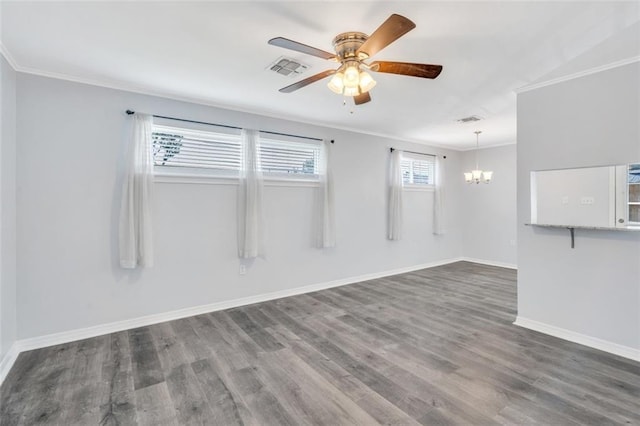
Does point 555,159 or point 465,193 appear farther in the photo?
point 465,193

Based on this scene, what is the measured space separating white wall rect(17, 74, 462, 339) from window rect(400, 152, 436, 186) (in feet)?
5.92

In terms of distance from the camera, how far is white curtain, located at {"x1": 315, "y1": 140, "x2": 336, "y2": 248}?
473 centimetres

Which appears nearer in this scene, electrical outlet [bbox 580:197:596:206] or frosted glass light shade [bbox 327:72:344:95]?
frosted glass light shade [bbox 327:72:344:95]

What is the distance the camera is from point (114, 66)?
9.30 ft

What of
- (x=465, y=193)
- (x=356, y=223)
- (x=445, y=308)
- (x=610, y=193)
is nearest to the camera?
(x=610, y=193)

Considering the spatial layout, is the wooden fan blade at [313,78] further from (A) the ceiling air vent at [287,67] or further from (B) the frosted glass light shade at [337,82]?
(A) the ceiling air vent at [287,67]

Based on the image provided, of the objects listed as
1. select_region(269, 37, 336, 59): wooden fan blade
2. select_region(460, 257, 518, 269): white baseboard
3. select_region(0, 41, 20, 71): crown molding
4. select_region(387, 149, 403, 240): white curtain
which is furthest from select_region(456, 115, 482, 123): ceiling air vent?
select_region(0, 41, 20, 71): crown molding

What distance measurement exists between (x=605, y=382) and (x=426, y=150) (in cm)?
492

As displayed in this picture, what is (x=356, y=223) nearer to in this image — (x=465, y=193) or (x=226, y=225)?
(x=226, y=225)

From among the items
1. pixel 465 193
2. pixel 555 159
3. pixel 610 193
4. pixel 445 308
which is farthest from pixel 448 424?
pixel 465 193

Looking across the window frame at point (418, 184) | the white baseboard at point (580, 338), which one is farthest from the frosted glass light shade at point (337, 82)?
the window frame at point (418, 184)

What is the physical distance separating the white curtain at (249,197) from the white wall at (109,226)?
0.43 ft

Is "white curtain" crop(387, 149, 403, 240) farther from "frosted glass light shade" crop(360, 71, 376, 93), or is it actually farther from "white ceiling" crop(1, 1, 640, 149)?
"frosted glass light shade" crop(360, 71, 376, 93)

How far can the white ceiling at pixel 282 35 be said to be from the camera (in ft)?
6.56
